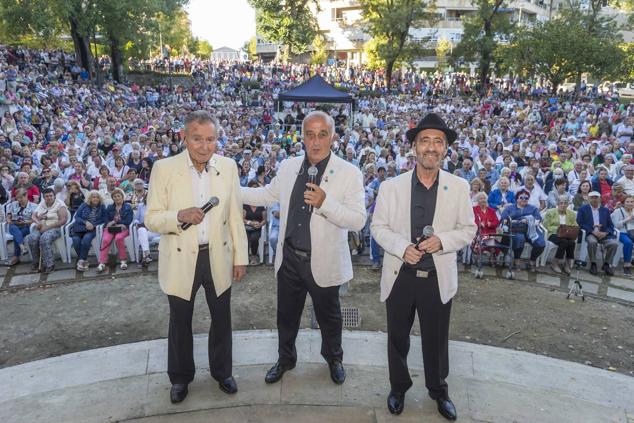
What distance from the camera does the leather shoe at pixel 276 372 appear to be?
364cm

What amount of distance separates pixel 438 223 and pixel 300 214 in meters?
0.93

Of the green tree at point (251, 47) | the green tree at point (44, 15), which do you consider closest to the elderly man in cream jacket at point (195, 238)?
the green tree at point (44, 15)

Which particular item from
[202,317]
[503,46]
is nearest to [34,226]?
[202,317]

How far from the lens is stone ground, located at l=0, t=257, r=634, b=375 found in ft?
16.2

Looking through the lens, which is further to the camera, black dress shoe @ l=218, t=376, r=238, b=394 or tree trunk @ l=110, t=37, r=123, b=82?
tree trunk @ l=110, t=37, r=123, b=82

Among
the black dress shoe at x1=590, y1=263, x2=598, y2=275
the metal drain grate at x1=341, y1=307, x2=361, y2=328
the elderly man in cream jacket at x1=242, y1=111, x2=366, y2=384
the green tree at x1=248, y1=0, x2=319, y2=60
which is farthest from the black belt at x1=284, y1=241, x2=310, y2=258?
the green tree at x1=248, y1=0, x2=319, y2=60

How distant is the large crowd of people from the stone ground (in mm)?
562

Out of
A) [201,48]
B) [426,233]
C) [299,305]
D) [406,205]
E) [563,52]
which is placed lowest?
[299,305]

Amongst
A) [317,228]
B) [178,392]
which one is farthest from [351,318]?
[178,392]

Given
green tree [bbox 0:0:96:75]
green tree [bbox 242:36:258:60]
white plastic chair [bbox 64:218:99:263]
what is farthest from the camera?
green tree [bbox 242:36:258:60]

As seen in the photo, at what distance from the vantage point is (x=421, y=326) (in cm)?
326

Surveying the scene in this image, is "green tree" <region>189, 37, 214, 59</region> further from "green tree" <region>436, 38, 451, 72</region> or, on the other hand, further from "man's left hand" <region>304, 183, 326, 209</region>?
"man's left hand" <region>304, 183, 326, 209</region>

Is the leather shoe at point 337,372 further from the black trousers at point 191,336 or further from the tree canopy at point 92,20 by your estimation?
the tree canopy at point 92,20

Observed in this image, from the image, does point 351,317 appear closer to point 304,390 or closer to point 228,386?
point 304,390
